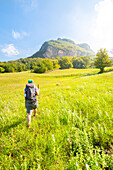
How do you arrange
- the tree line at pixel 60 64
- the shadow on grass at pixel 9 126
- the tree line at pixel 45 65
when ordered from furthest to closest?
the tree line at pixel 45 65, the tree line at pixel 60 64, the shadow on grass at pixel 9 126

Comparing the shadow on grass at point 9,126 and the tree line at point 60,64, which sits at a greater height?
the tree line at point 60,64

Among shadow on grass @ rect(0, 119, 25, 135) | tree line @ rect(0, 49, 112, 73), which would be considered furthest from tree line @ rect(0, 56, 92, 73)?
shadow on grass @ rect(0, 119, 25, 135)

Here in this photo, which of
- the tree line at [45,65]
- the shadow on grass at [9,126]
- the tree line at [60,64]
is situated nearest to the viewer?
the shadow on grass at [9,126]

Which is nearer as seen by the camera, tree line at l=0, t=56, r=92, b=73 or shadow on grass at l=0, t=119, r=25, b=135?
shadow on grass at l=0, t=119, r=25, b=135

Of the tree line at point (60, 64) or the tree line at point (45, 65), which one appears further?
the tree line at point (45, 65)

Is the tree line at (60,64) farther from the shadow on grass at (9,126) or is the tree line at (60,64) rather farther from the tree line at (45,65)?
the shadow on grass at (9,126)

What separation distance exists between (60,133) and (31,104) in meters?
2.05

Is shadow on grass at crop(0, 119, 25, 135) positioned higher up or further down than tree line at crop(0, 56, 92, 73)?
further down

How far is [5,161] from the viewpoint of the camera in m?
2.36

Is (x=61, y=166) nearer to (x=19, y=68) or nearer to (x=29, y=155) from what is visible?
(x=29, y=155)

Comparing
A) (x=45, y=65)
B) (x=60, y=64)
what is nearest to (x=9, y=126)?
(x=45, y=65)

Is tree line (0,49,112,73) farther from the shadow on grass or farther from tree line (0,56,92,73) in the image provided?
the shadow on grass

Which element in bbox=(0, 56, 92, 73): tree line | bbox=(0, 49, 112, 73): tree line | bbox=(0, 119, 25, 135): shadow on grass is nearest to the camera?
bbox=(0, 119, 25, 135): shadow on grass

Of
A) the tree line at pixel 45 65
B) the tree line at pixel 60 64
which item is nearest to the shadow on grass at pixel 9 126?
the tree line at pixel 60 64
